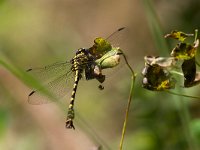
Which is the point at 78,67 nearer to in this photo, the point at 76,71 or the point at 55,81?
the point at 76,71

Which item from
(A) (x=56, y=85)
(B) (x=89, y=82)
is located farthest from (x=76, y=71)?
(B) (x=89, y=82)

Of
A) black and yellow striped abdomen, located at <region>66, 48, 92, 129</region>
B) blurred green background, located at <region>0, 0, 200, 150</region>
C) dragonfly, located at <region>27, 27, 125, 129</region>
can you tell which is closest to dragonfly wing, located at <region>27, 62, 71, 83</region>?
dragonfly, located at <region>27, 27, 125, 129</region>

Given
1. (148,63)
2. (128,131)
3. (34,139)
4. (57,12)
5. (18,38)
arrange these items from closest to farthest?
(148,63), (128,131), (34,139), (18,38), (57,12)

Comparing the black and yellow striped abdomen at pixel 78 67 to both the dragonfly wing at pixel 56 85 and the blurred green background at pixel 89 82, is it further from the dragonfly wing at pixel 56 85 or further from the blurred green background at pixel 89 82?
the blurred green background at pixel 89 82

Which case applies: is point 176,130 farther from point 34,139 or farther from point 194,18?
point 34,139

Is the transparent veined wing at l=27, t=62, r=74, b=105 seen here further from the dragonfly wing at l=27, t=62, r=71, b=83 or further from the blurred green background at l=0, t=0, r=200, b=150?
the blurred green background at l=0, t=0, r=200, b=150

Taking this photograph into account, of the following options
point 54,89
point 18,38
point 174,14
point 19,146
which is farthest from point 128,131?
point 18,38
